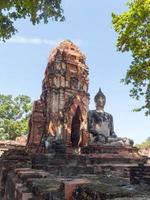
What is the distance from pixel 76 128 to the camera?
1752 centimetres

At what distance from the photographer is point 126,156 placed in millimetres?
12930

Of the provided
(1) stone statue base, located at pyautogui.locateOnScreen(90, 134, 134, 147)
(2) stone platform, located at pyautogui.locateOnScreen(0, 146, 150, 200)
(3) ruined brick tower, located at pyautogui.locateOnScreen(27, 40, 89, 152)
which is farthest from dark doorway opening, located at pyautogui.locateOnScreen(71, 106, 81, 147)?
(2) stone platform, located at pyautogui.locateOnScreen(0, 146, 150, 200)

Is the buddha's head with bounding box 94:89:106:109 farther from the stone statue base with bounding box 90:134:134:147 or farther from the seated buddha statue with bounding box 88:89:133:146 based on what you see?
the stone statue base with bounding box 90:134:134:147

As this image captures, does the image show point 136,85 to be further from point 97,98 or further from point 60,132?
point 60,132

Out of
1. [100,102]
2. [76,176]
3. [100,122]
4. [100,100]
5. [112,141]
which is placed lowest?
[76,176]

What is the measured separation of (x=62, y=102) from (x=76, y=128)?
5.38ft

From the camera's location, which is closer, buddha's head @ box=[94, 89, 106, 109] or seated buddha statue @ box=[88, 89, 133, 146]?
seated buddha statue @ box=[88, 89, 133, 146]

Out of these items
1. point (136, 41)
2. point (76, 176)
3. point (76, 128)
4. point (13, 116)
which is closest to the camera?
point (76, 176)

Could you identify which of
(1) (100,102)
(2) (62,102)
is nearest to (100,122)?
(1) (100,102)

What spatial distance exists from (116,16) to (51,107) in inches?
248

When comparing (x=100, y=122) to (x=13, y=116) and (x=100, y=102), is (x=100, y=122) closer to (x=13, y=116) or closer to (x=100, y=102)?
(x=100, y=102)

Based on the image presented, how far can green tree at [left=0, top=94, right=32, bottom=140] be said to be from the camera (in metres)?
32.9

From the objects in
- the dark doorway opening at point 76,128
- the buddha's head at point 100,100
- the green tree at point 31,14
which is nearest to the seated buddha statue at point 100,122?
the buddha's head at point 100,100

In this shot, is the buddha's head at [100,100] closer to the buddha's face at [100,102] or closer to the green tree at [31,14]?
the buddha's face at [100,102]
